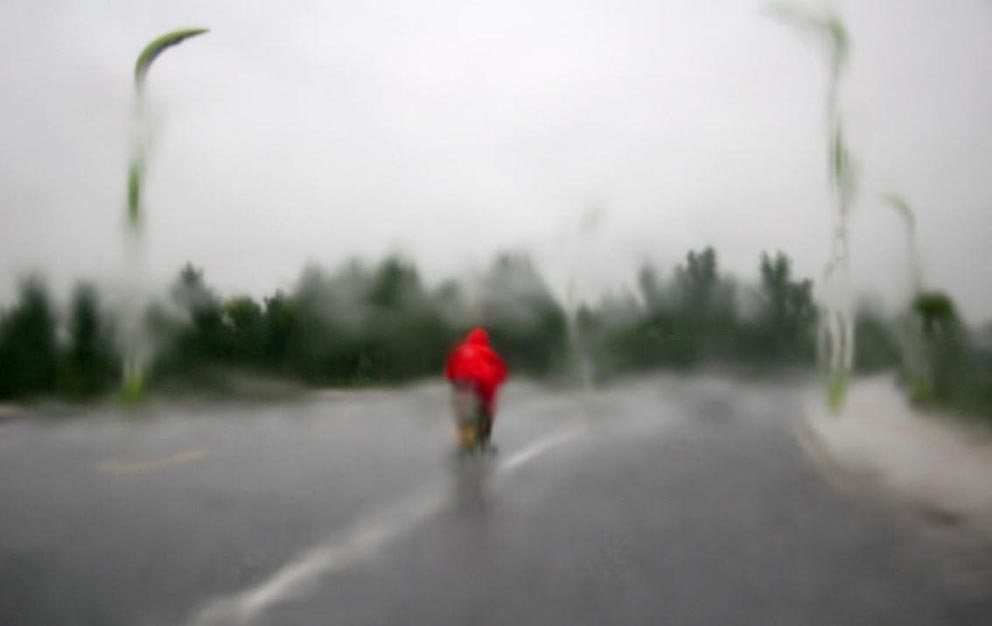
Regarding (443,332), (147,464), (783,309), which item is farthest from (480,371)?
(443,332)

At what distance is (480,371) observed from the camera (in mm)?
A: 11938

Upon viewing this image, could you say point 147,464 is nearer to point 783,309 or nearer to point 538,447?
point 538,447

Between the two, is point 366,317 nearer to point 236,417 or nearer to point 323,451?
point 236,417

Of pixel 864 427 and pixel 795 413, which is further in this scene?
pixel 795 413

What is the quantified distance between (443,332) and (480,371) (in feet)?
108

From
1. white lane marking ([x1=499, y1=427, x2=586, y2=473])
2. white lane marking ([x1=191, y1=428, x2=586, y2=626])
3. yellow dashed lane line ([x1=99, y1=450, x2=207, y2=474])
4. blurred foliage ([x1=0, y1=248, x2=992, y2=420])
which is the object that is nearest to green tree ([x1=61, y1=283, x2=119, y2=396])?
blurred foliage ([x1=0, y1=248, x2=992, y2=420])

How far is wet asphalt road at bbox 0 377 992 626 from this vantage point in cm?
500

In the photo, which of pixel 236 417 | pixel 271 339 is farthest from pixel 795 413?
pixel 271 339

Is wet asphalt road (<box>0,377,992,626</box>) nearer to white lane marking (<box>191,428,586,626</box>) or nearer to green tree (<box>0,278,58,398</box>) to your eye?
white lane marking (<box>191,428,586,626</box>)

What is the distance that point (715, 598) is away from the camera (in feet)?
17.2

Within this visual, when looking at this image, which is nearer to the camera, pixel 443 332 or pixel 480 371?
pixel 480 371

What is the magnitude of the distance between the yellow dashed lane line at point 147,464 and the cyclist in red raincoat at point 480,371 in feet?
9.82

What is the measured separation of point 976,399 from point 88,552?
53.8ft

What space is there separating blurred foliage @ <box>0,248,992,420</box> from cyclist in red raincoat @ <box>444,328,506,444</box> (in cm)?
30
